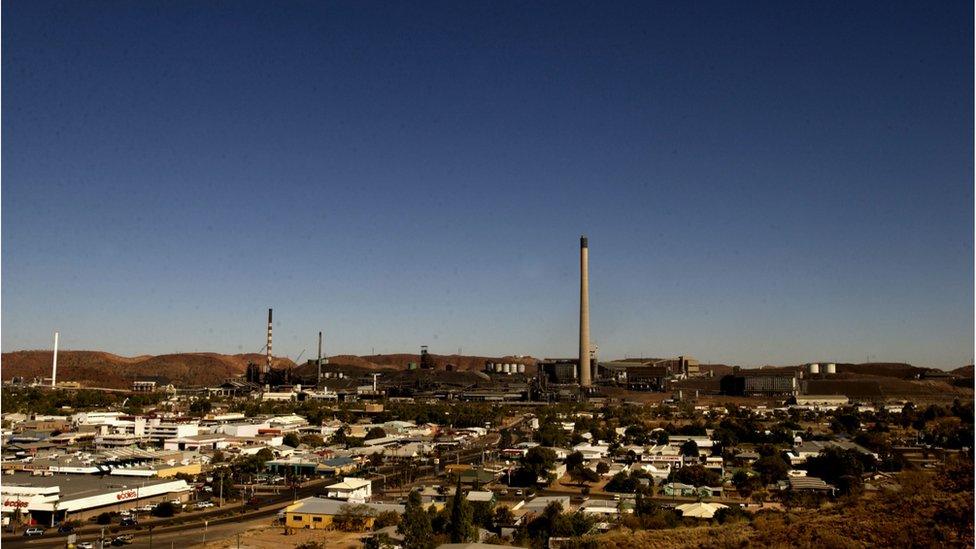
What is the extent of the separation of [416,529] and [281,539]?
9.11ft

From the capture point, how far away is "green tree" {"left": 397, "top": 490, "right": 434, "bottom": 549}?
1223 cm

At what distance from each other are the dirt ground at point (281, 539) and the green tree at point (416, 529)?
88cm

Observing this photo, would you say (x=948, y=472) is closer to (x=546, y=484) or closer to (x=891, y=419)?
(x=546, y=484)

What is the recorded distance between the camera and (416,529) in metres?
12.7

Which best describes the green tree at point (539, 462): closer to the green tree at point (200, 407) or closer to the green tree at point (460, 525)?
the green tree at point (460, 525)

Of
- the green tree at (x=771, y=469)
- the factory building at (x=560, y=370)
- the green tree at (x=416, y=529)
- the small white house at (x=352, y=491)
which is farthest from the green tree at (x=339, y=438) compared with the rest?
the factory building at (x=560, y=370)

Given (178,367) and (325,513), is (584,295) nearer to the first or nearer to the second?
(325,513)

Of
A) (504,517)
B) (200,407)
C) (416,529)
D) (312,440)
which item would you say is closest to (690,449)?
(504,517)

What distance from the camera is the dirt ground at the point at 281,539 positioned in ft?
43.7

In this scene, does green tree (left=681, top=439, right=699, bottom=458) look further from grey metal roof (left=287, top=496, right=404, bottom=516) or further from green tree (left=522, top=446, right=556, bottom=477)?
grey metal roof (left=287, top=496, right=404, bottom=516)

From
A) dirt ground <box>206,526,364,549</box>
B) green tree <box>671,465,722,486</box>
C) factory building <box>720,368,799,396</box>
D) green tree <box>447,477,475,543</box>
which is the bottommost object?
dirt ground <box>206,526,364,549</box>

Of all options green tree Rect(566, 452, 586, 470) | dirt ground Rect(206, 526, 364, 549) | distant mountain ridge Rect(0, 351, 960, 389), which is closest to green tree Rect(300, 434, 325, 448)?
green tree Rect(566, 452, 586, 470)

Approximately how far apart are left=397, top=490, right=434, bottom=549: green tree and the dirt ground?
2.90 ft

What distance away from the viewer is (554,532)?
1317cm
